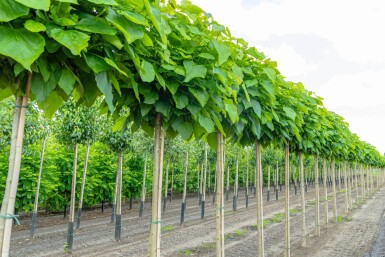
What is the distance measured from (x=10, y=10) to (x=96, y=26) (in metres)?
0.37

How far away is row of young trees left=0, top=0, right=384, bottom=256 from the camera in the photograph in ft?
4.83

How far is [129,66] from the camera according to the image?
91.2 inches

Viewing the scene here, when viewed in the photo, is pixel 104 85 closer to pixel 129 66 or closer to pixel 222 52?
pixel 129 66

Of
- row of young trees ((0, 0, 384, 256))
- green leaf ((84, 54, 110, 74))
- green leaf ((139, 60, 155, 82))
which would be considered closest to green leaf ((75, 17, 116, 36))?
row of young trees ((0, 0, 384, 256))

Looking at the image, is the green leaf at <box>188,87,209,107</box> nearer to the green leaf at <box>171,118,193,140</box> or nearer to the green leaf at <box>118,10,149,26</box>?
the green leaf at <box>171,118,193,140</box>

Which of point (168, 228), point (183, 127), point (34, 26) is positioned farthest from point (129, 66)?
point (168, 228)

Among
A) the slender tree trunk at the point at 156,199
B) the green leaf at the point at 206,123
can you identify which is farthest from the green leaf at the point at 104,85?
the slender tree trunk at the point at 156,199

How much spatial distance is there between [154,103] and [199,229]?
37.0 feet

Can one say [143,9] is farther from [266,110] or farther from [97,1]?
[266,110]

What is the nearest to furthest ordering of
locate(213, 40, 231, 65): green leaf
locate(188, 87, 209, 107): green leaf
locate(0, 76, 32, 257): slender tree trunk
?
1. locate(0, 76, 32, 257): slender tree trunk
2. locate(213, 40, 231, 65): green leaf
3. locate(188, 87, 209, 107): green leaf

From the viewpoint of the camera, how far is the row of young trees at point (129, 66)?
4.83 feet

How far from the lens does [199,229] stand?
13.2 metres

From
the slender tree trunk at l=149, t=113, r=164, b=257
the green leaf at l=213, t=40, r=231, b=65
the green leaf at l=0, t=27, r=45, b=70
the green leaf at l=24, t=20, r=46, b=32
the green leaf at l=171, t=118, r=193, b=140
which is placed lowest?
the slender tree trunk at l=149, t=113, r=164, b=257

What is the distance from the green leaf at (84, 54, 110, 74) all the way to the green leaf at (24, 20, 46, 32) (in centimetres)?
27
